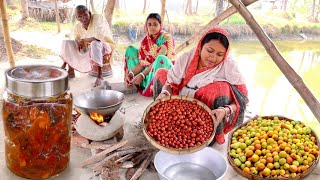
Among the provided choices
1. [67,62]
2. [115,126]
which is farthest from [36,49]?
[115,126]

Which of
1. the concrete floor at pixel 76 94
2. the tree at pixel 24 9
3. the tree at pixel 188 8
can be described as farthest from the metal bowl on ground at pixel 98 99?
the tree at pixel 188 8

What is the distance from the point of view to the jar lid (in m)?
2.24

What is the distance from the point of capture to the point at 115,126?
295 centimetres

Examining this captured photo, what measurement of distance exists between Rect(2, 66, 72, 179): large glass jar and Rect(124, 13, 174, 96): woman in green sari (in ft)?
5.22

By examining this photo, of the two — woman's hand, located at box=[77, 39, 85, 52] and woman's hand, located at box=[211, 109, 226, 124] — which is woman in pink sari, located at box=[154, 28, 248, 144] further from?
woman's hand, located at box=[77, 39, 85, 52]

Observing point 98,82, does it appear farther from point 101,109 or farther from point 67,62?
point 101,109

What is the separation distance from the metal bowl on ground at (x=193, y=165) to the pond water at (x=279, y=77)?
1165 mm

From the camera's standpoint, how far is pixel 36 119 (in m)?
2.33

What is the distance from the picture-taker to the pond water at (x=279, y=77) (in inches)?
218

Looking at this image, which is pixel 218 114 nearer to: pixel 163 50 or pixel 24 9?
pixel 163 50

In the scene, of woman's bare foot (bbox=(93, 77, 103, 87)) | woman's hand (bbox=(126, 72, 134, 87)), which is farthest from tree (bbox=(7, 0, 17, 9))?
woman's hand (bbox=(126, 72, 134, 87))

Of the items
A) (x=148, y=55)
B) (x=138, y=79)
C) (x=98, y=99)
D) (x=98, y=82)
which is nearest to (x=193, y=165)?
(x=98, y=99)

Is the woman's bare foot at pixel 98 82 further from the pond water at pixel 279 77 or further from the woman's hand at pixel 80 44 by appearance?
the pond water at pixel 279 77

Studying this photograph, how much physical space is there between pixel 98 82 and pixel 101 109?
1.91m
